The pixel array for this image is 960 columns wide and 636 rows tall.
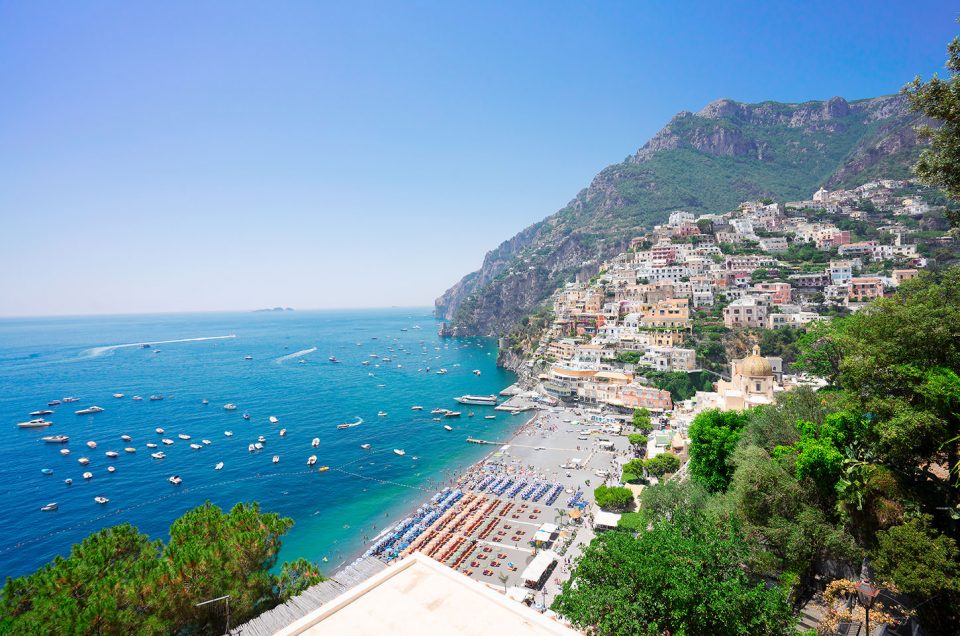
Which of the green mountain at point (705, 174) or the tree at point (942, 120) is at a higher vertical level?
the green mountain at point (705, 174)

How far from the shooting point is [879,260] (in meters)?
63.3

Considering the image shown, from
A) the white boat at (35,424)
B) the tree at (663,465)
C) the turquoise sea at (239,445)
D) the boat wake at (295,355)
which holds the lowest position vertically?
the turquoise sea at (239,445)

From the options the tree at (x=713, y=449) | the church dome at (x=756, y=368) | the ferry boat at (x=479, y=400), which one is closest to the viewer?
the tree at (x=713, y=449)

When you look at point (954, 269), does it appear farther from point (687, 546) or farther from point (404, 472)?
point (404, 472)

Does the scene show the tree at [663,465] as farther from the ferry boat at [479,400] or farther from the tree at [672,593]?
the ferry boat at [479,400]

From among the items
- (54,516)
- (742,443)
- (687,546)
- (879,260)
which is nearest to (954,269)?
(742,443)

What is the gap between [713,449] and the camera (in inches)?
798

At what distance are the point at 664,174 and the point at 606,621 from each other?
171 meters

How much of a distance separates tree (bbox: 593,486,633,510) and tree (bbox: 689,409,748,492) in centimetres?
556

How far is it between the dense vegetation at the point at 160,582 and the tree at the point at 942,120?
61.4ft

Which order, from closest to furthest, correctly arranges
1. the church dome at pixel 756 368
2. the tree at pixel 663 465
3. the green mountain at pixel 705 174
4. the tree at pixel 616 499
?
1. the tree at pixel 616 499
2. the tree at pixel 663 465
3. the church dome at pixel 756 368
4. the green mountain at pixel 705 174

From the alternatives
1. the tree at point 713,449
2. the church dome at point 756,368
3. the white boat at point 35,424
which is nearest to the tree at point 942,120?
the tree at point 713,449

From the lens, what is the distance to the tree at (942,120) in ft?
29.0

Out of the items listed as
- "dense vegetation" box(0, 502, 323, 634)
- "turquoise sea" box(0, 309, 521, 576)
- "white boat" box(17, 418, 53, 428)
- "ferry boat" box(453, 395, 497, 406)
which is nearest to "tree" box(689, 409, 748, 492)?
"dense vegetation" box(0, 502, 323, 634)
